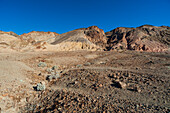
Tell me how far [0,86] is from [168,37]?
53901 mm

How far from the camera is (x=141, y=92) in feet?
15.4

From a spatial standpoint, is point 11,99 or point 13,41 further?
point 13,41

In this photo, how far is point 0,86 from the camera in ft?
16.9

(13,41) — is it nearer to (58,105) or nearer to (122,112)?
(58,105)

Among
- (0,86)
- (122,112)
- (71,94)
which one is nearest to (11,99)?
(0,86)

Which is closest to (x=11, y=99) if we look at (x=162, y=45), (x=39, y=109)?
(x=39, y=109)

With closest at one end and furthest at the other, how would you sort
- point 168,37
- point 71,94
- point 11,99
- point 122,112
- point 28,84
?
point 122,112 < point 11,99 < point 71,94 < point 28,84 < point 168,37

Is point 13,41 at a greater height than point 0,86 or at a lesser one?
greater

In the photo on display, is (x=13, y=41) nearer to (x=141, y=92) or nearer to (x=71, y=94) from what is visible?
(x=71, y=94)

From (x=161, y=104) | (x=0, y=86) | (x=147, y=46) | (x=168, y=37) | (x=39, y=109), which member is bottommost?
(x=39, y=109)

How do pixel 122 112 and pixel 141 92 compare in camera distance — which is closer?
pixel 122 112

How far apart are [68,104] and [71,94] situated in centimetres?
82

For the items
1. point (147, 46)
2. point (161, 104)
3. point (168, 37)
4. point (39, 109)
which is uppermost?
point (168, 37)

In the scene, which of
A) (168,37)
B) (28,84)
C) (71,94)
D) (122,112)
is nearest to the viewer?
(122,112)
